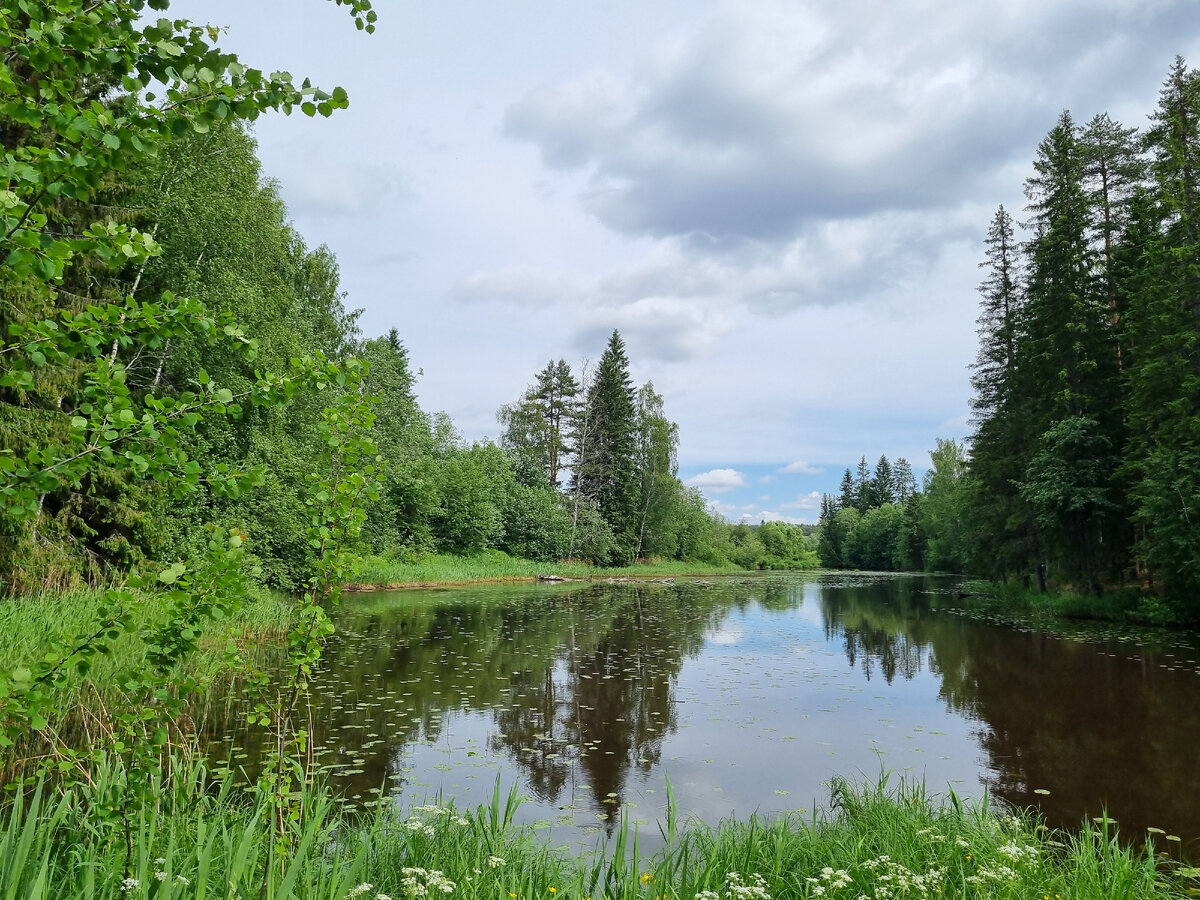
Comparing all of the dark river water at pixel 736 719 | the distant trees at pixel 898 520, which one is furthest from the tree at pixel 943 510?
the dark river water at pixel 736 719

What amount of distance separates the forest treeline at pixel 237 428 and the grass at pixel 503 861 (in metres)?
1.32

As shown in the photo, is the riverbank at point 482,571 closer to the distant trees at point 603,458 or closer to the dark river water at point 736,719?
the distant trees at point 603,458

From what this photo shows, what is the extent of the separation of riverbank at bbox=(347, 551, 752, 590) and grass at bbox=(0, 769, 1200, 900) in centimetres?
1930

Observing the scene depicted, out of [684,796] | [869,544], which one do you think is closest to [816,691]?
[684,796]

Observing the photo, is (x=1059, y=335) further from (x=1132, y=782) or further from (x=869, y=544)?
(x=869, y=544)

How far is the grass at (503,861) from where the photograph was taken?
2.72 metres

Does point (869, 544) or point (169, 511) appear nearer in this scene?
point (169, 511)

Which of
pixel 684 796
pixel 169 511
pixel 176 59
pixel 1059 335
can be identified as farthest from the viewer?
pixel 1059 335

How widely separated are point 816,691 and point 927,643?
7.33 metres

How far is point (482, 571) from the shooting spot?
116 feet

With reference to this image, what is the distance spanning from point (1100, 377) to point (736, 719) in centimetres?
1963

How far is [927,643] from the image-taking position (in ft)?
57.0

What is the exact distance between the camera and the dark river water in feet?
21.9

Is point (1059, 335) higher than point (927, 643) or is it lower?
higher
